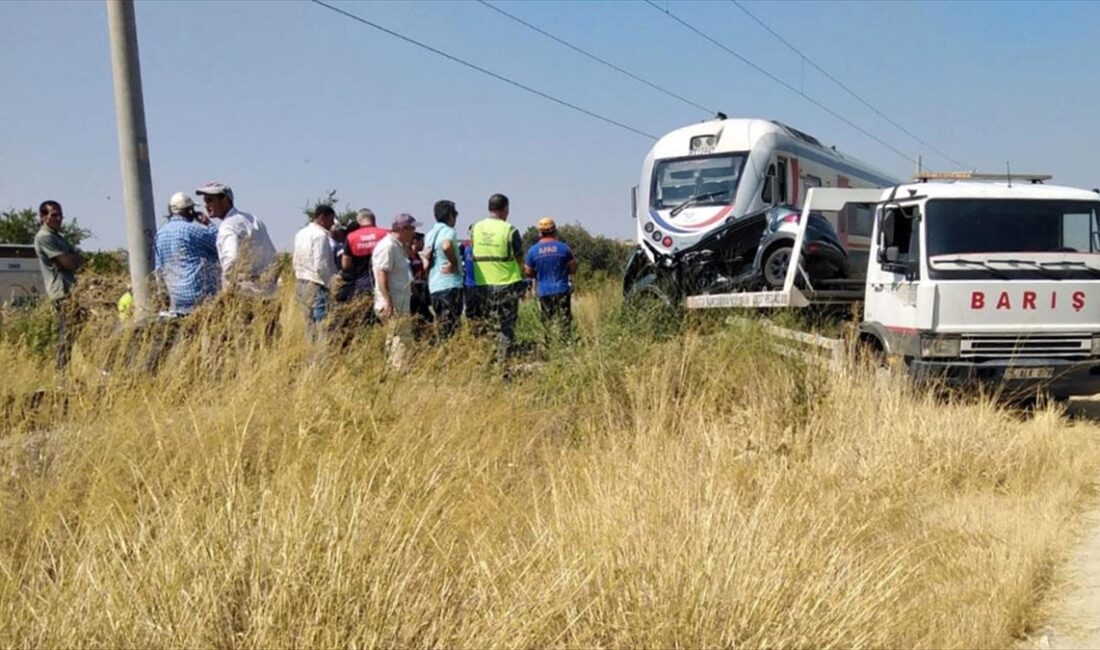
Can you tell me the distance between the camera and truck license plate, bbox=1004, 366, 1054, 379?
7613mm

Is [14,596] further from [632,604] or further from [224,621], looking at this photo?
[632,604]

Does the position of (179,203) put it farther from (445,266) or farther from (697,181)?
(697,181)

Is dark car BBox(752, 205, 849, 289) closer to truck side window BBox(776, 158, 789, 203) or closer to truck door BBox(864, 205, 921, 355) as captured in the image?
truck door BBox(864, 205, 921, 355)

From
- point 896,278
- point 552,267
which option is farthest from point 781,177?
point 552,267

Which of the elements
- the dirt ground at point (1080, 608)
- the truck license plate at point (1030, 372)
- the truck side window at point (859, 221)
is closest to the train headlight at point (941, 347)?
the truck license plate at point (1030, 372)

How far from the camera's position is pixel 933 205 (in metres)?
8.20

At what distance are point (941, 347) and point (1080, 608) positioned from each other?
403cm

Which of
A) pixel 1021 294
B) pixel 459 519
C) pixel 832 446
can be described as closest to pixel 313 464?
pixel 459 519

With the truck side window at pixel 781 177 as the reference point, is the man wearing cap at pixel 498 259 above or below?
below

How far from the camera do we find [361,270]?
8.62 m

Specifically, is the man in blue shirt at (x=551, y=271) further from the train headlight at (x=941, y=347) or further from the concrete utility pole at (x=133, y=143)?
the concrete utility pole at (x=133, y=143)

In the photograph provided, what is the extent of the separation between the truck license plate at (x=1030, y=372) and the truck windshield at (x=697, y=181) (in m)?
6.86

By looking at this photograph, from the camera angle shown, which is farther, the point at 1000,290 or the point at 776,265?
the point at 776,265

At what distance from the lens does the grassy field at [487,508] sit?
2.63m
